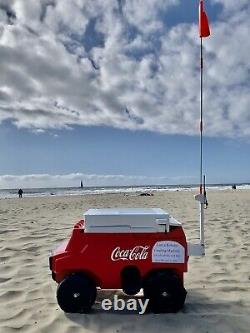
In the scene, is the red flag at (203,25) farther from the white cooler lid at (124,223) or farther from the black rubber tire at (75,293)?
the black rubber tire at (75,293)

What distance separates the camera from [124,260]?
3535 millimetres

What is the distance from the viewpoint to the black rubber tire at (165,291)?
3494mm

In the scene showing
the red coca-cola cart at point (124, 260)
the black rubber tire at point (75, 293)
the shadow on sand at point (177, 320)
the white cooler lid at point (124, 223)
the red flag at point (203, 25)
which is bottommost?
the shadow on sand at point (177, 320)

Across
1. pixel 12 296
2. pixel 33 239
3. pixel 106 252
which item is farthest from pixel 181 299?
pixel 33 239

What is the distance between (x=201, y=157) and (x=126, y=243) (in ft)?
4.78

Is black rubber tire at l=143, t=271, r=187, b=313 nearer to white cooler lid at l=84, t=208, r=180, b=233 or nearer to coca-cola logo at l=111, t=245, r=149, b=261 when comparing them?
coca-cola logo at l=111, t=245, r=149, b=261

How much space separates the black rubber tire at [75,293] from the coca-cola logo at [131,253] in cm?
38

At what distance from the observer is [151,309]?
362 cm

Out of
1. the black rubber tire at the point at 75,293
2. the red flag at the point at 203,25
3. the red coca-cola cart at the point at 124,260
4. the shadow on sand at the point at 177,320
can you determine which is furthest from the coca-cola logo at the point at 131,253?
the red flag at the point at 203,25

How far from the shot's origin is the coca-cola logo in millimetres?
3533

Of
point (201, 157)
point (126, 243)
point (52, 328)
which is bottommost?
point (52, 328)

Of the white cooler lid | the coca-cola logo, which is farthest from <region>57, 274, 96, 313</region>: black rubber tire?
the white cooler lid

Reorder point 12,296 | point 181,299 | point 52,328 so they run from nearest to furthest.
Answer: point 52,328 → point 181,299 → point 12,296

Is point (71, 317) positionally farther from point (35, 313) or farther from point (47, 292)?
point (47, 292)
